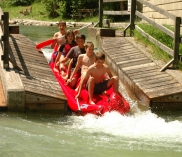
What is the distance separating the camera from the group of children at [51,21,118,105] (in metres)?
7.41

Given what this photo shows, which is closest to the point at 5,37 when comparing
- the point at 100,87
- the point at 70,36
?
the point at 100,87

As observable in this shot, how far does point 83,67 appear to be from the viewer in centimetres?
826

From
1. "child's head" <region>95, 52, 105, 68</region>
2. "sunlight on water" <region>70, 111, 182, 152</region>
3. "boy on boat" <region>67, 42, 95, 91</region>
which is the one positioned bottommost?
"sunlight on water" <region>70, 111, 182, 152</region>

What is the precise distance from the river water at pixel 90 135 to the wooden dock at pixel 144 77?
1.16 feet

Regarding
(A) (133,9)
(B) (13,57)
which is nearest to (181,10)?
(A) (133,9)

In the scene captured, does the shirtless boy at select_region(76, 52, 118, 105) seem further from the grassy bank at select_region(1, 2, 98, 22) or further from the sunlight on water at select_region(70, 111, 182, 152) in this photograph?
the grassy bank at select_region(1, 2, 98, 22)

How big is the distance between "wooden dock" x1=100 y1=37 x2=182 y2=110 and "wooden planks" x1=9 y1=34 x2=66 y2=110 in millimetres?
1528

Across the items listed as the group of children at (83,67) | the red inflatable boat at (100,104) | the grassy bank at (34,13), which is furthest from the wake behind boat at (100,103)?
the grassy bank at (34,13)

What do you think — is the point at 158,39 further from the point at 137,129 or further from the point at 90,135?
the point at 90,135

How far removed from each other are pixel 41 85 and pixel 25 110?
2.02 ft

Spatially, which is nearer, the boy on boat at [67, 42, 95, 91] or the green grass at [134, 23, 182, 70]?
the boy on boat at [67, 42, 95, 91]

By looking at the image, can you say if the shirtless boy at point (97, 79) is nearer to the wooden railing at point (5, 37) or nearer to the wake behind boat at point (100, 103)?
the wake behind boat at point (100, 103)

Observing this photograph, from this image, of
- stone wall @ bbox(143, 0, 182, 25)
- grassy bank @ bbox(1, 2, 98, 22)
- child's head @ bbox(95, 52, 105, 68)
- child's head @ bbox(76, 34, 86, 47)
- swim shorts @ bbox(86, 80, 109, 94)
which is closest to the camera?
child's head @ bbox(95, 52, 105, 68)

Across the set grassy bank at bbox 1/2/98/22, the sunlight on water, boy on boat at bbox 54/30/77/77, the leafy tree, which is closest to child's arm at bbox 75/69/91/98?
Answer: the sunlight on water
